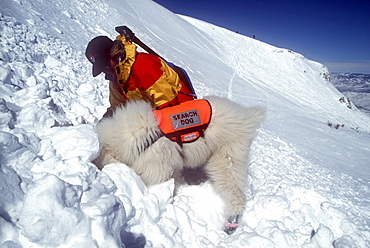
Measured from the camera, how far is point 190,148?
1.90 meters

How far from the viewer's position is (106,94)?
2.85 metres

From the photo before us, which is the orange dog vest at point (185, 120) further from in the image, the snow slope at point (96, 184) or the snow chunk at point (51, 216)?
the snow chunk at point (51, 216)

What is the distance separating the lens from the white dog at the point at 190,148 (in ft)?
5.61

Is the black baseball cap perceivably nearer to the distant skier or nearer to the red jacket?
the distant skier

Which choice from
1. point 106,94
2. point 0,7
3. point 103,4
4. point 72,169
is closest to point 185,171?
point 72,169

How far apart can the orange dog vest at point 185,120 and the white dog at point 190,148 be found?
0.06 m

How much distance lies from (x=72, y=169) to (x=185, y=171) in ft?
4.14

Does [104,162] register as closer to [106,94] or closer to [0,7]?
[106,94]

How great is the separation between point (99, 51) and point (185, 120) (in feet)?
3.02

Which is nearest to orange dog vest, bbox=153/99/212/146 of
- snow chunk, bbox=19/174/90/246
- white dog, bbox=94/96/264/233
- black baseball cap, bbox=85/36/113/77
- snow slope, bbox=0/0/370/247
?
white dog, bbox=94/96/264/233

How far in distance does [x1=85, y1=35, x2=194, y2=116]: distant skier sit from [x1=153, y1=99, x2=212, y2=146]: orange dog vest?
0.11 metres

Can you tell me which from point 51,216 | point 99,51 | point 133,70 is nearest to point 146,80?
point 133,70

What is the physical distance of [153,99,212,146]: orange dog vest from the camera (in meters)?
1.75

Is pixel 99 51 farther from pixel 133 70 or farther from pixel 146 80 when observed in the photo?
pixel 146 80
